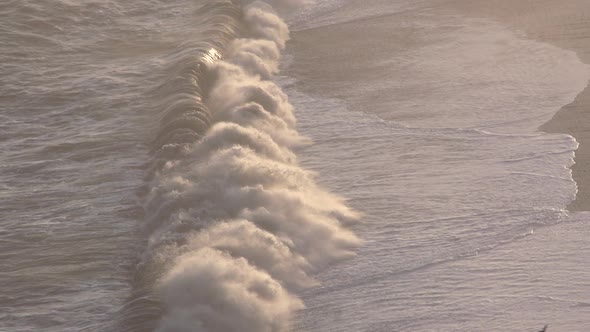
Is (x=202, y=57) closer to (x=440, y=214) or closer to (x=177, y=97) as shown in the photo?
(x=177, y=97)

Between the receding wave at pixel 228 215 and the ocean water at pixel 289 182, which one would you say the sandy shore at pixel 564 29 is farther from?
the receding wave at pixel 228 215

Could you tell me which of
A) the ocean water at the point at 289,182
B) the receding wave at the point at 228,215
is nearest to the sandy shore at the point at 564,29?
the ocean water at the point at 289,182

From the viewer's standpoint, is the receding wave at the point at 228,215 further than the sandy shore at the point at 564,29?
No

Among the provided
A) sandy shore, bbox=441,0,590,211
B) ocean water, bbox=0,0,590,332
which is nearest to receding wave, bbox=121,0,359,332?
ocean water, bbox=0,0,590,332

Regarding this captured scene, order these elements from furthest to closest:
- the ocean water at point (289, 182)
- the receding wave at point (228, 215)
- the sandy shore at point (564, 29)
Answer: the sandy shore at point (564, 29), the ocean water at point (289, 182), the receding wave at point (228, 215)

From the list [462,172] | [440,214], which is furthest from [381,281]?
[462,172]
